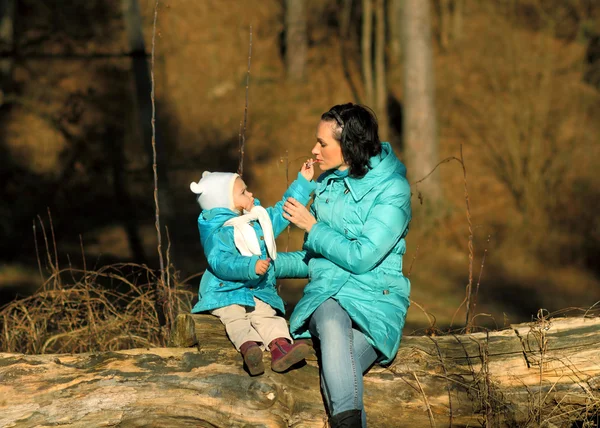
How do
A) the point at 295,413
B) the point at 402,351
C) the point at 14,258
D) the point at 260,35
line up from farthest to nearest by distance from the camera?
1. the point at 260,35
2. the point at 14,258
3. the point at 402,351
4. the point at 295,413

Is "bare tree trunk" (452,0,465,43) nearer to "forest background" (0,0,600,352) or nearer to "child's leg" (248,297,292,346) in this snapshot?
"forest background" (0,0,600,352)

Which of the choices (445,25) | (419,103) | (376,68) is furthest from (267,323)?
(445,25)

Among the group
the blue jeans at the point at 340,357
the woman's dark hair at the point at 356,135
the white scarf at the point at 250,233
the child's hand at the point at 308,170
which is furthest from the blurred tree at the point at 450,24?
the blue jeans at the point at 340,357

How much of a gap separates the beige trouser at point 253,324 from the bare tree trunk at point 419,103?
667cm

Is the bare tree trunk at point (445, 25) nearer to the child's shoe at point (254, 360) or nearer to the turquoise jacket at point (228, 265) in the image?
the turquoise jacket at point (228, 265)

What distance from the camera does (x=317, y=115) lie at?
13.0m

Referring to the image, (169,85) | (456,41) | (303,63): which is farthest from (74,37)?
(456,41)

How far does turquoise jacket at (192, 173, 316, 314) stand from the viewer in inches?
145

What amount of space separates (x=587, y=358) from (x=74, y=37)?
11.9 meters

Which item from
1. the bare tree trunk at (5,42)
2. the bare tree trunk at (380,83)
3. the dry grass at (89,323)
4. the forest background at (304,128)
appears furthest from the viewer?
the bare tree trunk at (380,83)

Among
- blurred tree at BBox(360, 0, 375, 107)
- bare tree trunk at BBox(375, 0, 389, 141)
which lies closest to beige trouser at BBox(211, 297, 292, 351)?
bare tree trunk at BBox(375, 0, 389, 141)

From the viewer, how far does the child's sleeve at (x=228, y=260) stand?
3562mm

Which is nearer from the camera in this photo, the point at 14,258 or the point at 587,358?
the point at 587,358

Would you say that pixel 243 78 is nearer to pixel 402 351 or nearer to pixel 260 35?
pixel 260 35
